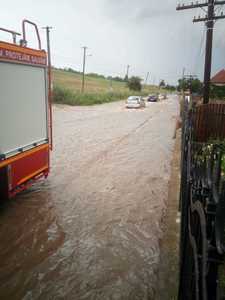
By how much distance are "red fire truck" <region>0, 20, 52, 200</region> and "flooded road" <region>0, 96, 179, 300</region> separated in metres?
0.72

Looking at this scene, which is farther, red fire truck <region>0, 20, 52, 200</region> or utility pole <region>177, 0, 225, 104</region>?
utility pole <region>177, 0, 225, 104</region>

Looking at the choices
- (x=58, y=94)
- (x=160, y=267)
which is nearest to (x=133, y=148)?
(x=160, y=267)

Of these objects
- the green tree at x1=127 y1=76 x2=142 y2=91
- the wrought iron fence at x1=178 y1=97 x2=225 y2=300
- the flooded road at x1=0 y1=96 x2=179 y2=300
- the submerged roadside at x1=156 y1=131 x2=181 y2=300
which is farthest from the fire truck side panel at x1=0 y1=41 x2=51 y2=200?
the green tree at x1=127 y1=76 x2=142 y2=91

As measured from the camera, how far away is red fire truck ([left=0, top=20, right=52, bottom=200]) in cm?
467

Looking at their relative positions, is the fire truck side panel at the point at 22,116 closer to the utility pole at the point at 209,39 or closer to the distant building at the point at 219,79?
the utility pole at the point at 209,39

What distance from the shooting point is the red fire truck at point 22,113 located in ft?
15.3

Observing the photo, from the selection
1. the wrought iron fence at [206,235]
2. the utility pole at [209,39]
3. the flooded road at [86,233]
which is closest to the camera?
the wrought iron fence at [206,235]

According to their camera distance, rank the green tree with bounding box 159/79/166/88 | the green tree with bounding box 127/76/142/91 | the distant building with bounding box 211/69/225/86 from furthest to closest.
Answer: the green tree with bounding box 159/79/166/88, the green tree with bounding box 127/76/142/91, the distant building with bounding box 211/69/225/86

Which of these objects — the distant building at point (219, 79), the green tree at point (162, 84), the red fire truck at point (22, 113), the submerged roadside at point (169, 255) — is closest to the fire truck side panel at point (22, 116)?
the red fire truck at point (22, 113)

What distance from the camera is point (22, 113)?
5.14 meters

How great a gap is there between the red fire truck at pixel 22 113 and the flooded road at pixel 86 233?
717 mm

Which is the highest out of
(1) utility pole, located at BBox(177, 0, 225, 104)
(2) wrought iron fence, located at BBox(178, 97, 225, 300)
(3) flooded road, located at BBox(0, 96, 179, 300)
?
(1) utility pole, located at BBox(177, 0, 225, 104)

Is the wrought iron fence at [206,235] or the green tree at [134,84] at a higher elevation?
the green tree at [134,84]

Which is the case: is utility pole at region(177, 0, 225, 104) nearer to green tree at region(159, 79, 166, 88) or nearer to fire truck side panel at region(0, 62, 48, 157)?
fire truck side panel at region(0, 62, 48, 157)
